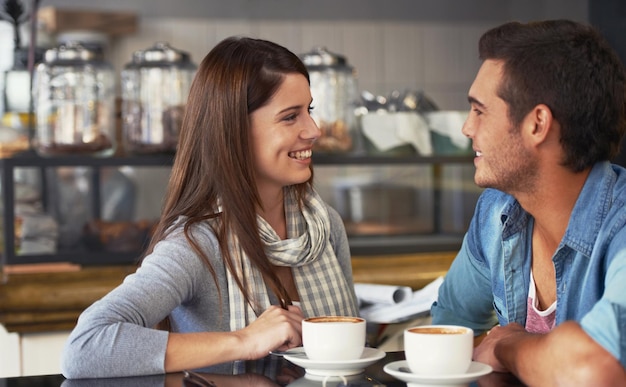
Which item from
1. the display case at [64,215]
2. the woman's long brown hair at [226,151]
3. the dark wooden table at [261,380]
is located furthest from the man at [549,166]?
the display case at [64,215]

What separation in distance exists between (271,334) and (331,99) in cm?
135

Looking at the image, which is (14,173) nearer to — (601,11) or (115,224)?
(115,224)

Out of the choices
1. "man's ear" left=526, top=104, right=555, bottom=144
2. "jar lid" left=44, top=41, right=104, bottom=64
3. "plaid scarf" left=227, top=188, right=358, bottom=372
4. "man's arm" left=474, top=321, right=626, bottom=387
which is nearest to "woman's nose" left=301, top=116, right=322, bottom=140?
"plaid scarf" left=227, top=188, right=358, bottom=372

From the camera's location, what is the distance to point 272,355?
137cm

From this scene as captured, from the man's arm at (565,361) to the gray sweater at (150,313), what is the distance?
0.38m

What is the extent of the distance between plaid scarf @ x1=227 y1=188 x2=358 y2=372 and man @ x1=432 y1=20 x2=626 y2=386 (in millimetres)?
342

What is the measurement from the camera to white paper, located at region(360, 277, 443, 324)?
6.82ft

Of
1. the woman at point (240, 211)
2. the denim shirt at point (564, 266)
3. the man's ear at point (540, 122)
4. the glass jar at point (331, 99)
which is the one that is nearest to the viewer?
the denim shirt at point (564, 266)

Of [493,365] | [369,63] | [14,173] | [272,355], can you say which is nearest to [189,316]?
[272,355]

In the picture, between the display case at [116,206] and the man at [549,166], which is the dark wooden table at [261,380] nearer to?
the man at [549,166]

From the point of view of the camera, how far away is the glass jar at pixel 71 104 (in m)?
2.51

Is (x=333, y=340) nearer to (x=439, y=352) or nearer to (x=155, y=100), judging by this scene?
(x=439, y=352)

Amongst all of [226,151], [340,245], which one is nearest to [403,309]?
[340,245]

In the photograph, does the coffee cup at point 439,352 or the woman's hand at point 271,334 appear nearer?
the coffee cup at point 439,352
